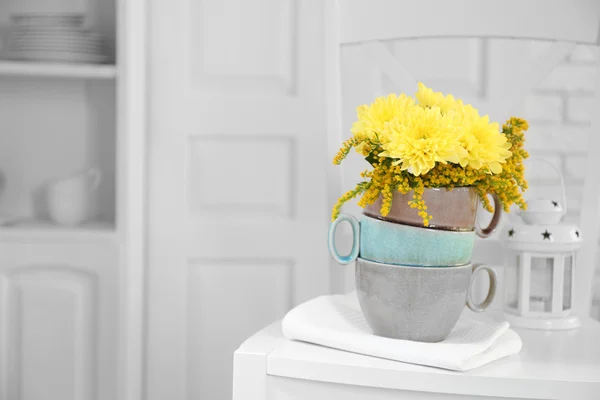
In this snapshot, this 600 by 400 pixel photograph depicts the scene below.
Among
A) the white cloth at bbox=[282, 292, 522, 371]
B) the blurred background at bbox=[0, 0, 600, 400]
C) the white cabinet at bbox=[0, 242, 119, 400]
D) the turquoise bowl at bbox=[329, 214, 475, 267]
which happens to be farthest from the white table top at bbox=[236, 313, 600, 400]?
the white cabinet at bbox=[0, 242, 119, 400]

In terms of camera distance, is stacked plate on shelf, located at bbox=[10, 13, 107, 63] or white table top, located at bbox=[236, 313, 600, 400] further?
stacked plate on shelf, located at bbox=[10, 13, 107, 63]

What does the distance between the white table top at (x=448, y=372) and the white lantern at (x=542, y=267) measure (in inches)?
7.6

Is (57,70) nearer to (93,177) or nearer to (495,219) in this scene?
(93,177)

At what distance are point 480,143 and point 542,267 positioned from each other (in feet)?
1.40

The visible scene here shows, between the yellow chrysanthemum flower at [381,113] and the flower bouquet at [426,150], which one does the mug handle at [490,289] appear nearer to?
the flower bouquet at [426,150]

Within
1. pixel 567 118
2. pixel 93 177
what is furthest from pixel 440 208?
pixel 93 177

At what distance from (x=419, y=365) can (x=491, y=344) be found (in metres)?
0.10

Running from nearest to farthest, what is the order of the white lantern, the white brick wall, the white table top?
the white table top < the white lantern < the white brick wall

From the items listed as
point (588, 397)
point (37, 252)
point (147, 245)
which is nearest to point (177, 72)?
point (147, 245)

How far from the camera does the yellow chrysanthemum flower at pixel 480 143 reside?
0.78 meters

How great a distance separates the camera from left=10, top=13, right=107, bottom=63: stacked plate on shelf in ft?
5.61

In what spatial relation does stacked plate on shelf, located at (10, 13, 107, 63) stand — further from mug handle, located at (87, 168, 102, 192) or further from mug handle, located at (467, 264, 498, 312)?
mug handle, located at (467, 264, 498, 312)

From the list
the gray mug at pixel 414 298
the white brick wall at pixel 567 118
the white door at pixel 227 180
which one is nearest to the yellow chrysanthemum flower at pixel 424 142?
the gray mug at pixel 414 298

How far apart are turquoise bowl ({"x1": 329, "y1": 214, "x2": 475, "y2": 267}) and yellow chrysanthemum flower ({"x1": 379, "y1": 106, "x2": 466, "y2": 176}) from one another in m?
0.08
